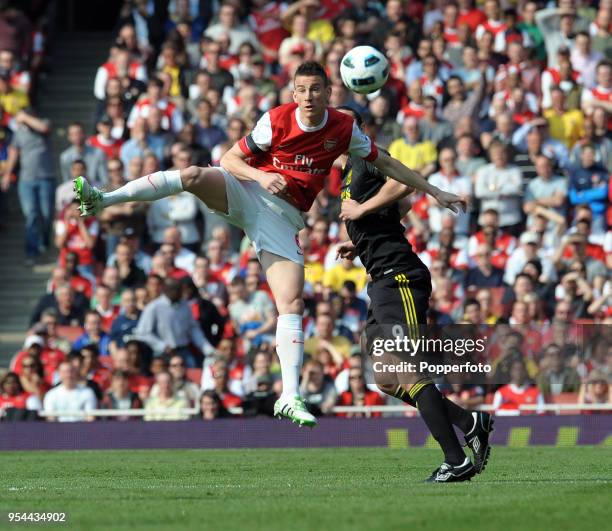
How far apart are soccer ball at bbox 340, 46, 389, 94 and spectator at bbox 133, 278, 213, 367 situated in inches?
307

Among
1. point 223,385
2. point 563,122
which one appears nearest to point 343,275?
point 223,385

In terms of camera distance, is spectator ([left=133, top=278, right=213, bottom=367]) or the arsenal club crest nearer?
the arsenal club crest

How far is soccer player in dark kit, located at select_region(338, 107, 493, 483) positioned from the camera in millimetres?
9617

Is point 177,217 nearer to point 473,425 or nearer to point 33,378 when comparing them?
point 33,378

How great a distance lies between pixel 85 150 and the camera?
69.3 ft

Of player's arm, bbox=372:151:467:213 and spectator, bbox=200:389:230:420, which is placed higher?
player's arm, bbox=372:151:467:213

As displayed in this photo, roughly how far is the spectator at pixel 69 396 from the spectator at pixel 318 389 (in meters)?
2.55

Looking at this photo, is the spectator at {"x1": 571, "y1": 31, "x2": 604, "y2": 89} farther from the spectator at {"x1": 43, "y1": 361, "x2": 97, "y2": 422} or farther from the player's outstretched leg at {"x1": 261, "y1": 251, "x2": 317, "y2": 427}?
the player's outstretched leg at {"x1": 261, "y1": 251, "x2": 317, "y2": 427}

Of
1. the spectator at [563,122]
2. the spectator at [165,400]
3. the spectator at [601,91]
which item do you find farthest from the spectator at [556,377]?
the spectator at [601,91]

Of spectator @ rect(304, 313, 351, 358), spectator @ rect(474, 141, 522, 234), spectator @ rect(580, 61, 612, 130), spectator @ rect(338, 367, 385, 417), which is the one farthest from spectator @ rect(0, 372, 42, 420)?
spectator @ rect(580, 61, 612, 130)

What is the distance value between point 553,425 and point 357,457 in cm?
331

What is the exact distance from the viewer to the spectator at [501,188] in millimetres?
19438

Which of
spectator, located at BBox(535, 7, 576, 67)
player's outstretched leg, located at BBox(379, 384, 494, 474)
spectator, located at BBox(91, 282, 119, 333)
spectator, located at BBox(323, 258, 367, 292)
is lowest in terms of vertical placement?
player's outstretched leg, located at BBox(379, 384, 494, 474)

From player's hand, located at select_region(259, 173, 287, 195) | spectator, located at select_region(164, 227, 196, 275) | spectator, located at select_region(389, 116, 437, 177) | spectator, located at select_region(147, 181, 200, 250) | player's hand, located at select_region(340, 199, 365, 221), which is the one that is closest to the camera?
player's hand, located at select_region(259, 173, 287, 195)
